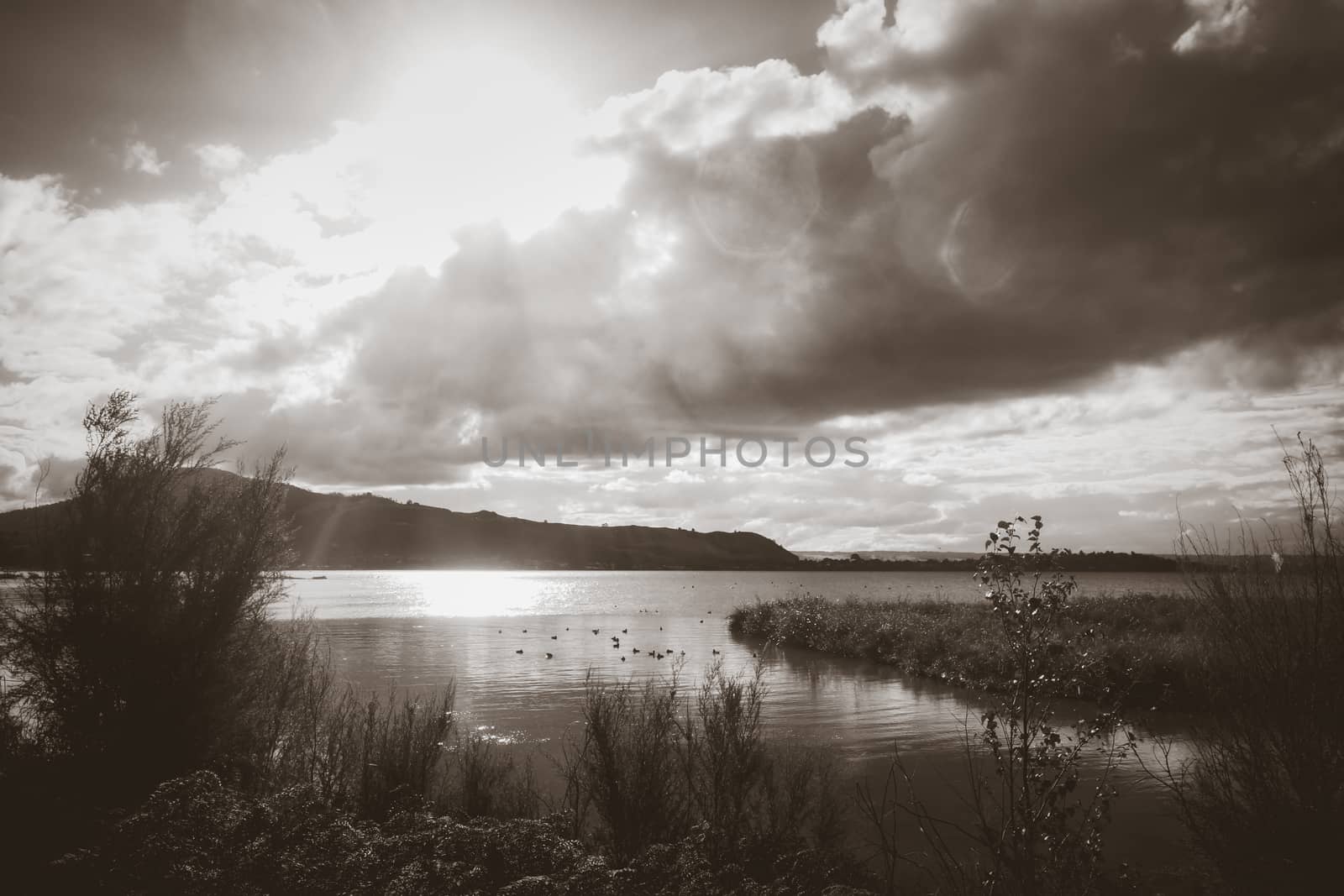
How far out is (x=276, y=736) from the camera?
48.5ft

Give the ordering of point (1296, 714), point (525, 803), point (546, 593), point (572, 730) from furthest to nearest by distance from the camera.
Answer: point (546, 593) → point (572, 730) → point (525, 803) → point (1296, 714)

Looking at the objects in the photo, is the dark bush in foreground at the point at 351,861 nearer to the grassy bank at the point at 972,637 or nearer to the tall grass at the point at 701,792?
the tall grass at the point at 701,792

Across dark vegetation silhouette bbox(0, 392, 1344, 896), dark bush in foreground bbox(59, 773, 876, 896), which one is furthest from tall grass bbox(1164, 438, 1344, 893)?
dark bush in foreground bbox(59, 773, 876, 896)

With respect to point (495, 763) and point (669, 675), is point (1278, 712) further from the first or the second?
point (669, 675)

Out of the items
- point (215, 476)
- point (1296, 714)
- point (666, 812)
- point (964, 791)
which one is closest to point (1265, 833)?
point (1296, 714)

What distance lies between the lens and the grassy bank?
82.9 feet

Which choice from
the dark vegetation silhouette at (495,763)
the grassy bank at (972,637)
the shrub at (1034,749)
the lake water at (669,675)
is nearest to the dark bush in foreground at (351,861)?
the dark vegetation silhouette at (495,763)

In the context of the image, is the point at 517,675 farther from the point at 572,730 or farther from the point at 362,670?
the point at 572,730

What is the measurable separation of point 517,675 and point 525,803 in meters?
22.5

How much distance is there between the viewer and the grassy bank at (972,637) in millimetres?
25281

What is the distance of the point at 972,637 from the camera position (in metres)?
34.1

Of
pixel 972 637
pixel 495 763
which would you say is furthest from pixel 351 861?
pixel 972 637

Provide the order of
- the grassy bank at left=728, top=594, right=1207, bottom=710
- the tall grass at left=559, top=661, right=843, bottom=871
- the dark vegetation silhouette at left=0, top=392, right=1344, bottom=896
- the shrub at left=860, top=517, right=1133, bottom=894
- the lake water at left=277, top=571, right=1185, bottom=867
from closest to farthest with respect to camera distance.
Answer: the shrub at left=860, top=517, right=1133, bottom=894
the dark vegetation silhouette at left=0, top=392, right=1344, bottom=896
the tall grass at left=559, top=661, right=843, bottom=871
the lake water at left=277, top=571, right=1185, bottom=867
the grassy bank at left=728, top=594, right=1207, bottom=710

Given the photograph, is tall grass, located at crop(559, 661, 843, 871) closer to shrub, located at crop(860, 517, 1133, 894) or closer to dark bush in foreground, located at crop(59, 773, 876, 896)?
dark bush in foreground, located at crop(59, 773, 876, 896)
